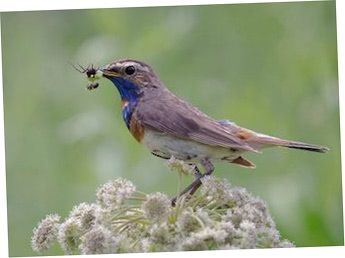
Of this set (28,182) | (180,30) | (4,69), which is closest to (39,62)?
(4,69)

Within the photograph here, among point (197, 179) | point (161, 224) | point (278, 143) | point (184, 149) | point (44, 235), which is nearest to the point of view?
point (161, 224)

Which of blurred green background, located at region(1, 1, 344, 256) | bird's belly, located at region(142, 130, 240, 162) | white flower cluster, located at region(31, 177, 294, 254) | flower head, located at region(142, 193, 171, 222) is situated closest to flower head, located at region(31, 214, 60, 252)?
white flower cluster, located at region(31, 177, 294, 254)

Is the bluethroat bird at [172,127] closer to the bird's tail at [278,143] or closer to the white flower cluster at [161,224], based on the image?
the bird's tail at [278,143]

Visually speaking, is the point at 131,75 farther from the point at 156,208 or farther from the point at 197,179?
the point at 156,208

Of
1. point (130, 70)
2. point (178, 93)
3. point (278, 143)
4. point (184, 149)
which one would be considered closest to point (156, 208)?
point (184, 149)

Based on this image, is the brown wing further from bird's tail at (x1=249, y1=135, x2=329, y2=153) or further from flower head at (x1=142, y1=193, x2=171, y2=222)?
flower head at (x1=142, y1=193, x2=171, y2=222)
